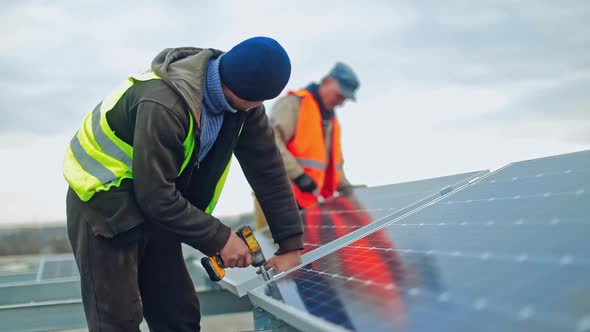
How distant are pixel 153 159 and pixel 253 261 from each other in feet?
2.47

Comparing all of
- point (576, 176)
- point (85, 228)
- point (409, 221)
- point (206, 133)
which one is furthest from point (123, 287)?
point (576, 176)

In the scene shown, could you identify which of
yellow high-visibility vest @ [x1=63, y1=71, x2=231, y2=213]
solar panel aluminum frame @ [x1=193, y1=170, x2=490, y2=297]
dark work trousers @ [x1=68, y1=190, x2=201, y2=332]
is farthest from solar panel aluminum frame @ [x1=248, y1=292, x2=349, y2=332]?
yellow high-visibility vest @ [x1=63, y1=71, x2=231, y2=213]

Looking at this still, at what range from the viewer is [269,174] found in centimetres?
303

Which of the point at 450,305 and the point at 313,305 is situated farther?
the point at 313,305

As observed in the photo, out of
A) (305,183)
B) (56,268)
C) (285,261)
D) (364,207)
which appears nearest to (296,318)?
(285,261)

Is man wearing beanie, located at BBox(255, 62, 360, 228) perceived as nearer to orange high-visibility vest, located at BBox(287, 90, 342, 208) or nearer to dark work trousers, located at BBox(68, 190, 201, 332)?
orange high-visibility vest, located at BBox(287, 90, 342, 208)

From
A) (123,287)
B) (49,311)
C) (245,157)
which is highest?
(245,157)

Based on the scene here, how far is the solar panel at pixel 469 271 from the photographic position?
53.7 inches

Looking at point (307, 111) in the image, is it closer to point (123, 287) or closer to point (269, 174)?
point (269, 174)

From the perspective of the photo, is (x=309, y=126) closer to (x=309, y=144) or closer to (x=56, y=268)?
(x=309, y=144)

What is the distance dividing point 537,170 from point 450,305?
1.90 m

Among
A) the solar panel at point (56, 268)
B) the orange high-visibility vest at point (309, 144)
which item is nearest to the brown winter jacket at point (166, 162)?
the orange high-visibility vest at point (309, 144)

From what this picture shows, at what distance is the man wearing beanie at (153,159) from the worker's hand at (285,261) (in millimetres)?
30

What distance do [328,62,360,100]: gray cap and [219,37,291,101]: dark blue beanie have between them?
9.41ft
